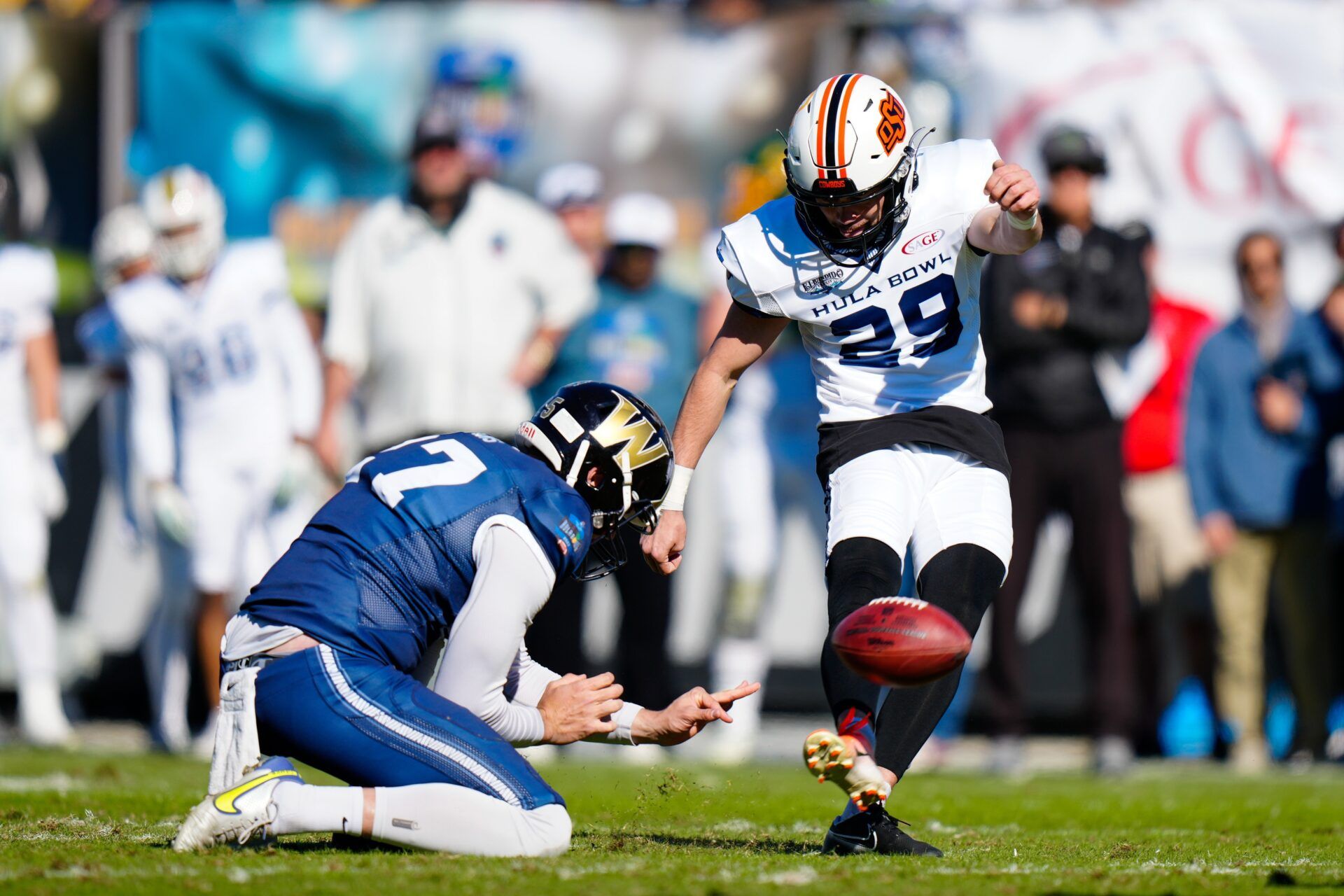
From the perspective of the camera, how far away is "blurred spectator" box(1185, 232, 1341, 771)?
7953mm

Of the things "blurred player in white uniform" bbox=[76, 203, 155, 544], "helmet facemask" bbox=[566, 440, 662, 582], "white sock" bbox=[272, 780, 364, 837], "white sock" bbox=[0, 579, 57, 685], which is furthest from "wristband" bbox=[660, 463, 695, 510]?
"white sock" bbox=[0, 579, 57, 685]

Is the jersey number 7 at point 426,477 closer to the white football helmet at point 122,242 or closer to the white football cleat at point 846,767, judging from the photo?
the white football cleat at point 846,767

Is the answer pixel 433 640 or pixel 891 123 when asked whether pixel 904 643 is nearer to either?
pixel 433 640

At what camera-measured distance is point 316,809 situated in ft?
12.4

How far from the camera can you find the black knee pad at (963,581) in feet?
13.7

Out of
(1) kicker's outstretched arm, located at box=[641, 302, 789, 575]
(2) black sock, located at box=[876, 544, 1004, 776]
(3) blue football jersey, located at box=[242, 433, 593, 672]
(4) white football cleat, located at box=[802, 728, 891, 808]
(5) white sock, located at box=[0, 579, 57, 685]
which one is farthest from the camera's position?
(5) white sock, located at box=[0, 579, 57, 685]

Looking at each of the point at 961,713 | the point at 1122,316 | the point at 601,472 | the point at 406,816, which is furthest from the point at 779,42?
the point at 406,816

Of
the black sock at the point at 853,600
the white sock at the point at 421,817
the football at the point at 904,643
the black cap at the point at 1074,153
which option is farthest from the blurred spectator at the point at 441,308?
the football at the point at 904,643

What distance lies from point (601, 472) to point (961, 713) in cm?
445

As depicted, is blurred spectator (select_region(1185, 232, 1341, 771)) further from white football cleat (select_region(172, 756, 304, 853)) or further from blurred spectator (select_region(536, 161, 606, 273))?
white football cleat (select_region(172, 756, 304, 853))

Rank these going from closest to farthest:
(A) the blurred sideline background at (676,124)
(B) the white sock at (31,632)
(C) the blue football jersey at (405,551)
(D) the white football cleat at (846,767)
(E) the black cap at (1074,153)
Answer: (D) the white football cleat at (846,767) → (C) the blue football jersey at (405,551) → (E) the black cap at (1074,153) → (B) the white sock at (31,632) → (A) the blurred sideline background at (676,124)

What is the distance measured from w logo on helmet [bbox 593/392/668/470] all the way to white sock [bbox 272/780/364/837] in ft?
3.28

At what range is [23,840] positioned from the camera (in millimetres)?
4230

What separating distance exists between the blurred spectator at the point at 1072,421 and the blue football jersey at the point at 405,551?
142 inches
